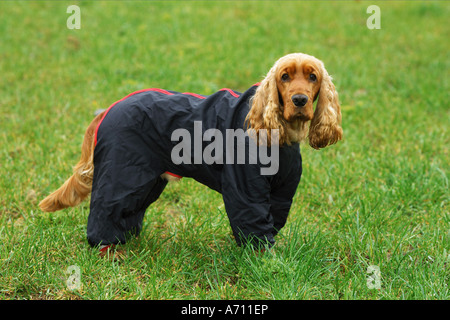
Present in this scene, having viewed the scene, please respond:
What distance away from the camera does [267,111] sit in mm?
2695

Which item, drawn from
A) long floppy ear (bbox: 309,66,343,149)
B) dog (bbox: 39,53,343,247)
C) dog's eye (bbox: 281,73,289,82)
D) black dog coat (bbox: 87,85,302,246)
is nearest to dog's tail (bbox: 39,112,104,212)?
dog (bbox: 39,53,343,247)

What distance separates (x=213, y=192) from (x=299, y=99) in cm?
166

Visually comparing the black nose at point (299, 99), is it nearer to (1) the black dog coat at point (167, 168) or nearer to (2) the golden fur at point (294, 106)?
(2) the golden fur at point (294, 106)

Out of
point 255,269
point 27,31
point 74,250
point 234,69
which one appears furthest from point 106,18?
point 255,269

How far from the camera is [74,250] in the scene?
3203 millimetres

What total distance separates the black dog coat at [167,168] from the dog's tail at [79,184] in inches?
5.4

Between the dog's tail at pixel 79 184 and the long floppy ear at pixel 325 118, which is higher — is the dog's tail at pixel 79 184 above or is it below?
below

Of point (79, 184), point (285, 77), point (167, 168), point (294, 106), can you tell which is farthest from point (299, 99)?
point (79, 184)

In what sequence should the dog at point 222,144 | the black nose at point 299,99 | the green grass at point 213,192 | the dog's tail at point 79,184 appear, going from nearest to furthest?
1. the black nose at point 299,99
2. the dog at point 222,144
3. the green grass at point 213,192
4. the dog's tail at point 79,184

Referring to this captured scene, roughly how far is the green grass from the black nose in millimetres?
913

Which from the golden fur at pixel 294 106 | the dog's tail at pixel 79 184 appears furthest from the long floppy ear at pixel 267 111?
the dog's tail at pixel 79 184

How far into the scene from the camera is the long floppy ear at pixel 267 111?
2.69m

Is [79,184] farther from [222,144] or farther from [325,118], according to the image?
[325,118]
